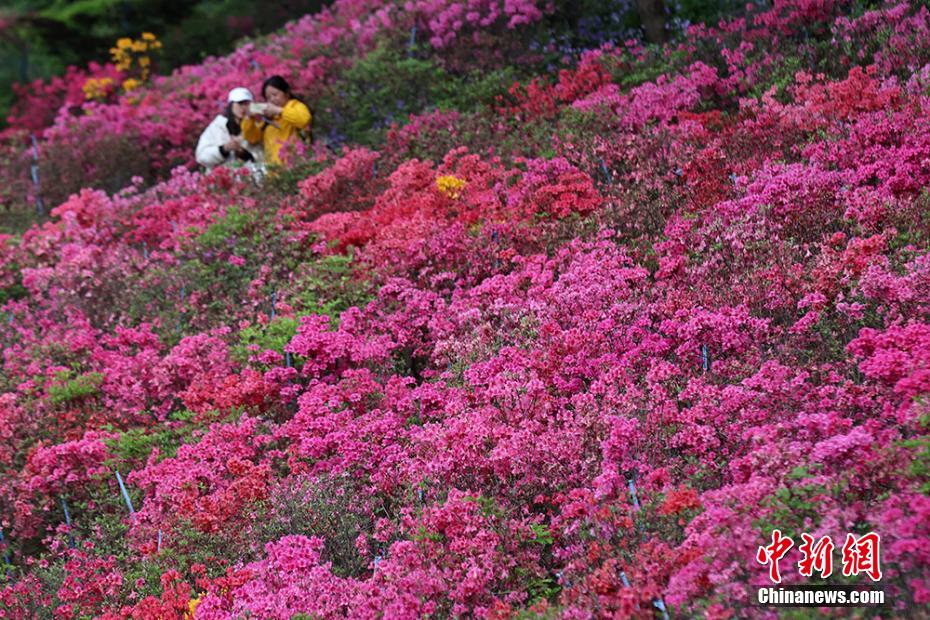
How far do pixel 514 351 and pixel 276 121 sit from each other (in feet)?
19.8

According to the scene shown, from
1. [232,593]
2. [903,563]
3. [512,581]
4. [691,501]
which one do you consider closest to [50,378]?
[232,593]

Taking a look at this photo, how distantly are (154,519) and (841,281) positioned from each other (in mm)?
4299

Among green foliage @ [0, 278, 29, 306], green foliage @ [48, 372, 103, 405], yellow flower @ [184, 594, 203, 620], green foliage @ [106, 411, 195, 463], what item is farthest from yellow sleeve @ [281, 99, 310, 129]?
yellow flower @ [184, 594, 203, 620]

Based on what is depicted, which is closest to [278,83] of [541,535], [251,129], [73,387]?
[251,129]

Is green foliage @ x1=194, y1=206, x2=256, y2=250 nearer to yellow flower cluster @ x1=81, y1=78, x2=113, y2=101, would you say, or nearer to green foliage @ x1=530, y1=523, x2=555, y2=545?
green foliage @ x1=530, y1=523, x2=555, y2=545

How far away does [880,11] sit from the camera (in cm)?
905

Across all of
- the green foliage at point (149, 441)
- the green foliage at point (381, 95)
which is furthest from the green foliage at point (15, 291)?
the green foliage at point (149, 441)

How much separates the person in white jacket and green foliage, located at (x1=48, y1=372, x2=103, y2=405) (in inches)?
160

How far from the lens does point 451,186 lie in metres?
8.92

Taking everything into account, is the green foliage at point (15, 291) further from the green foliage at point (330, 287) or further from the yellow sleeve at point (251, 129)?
the green foliage at point (330, 287)

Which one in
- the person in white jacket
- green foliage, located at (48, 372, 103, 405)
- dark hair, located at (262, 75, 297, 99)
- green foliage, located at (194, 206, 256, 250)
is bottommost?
green foliage, located at (48, 372, 103, 405)

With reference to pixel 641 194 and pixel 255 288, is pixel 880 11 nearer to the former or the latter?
pixel 641 194

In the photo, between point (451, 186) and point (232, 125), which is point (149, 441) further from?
point (232, 125)

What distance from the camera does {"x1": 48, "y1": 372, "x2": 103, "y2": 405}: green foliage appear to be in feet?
24.9
